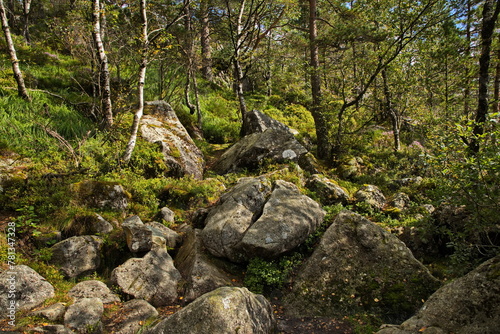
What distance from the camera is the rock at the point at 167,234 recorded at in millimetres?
6227

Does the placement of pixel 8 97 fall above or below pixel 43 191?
above

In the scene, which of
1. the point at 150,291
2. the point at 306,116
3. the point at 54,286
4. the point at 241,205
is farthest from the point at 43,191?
the point at 306,116

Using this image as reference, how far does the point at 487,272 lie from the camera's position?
348 centimetres

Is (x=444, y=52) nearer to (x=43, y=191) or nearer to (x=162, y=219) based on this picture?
(x=162, y=219)

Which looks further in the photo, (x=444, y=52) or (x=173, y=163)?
(x=173, y=163)

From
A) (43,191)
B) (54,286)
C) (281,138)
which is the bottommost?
(54,286)

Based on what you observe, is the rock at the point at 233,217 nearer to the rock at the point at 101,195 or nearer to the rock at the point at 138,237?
the rock at the point at 138,237

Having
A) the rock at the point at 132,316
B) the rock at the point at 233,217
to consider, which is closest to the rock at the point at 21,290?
the rock at the point at 132,316

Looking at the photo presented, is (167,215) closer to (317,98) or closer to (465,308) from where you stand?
(465,308)

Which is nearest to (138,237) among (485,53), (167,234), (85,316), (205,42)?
(167,234)

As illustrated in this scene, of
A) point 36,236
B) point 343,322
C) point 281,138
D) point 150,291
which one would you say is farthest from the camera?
point 281,138

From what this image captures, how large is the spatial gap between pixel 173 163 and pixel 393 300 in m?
7.14

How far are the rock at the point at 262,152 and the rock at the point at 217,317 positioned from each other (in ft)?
21.4

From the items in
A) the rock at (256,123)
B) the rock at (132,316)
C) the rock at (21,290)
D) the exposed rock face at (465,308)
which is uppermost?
the rock at (256,123)
